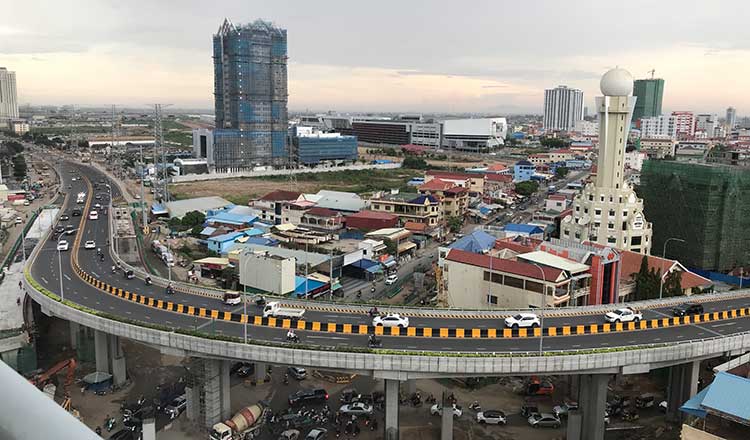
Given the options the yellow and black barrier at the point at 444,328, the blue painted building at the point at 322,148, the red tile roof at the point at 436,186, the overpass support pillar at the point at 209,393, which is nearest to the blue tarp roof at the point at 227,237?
the yellow and black barrier at the point at 444,328

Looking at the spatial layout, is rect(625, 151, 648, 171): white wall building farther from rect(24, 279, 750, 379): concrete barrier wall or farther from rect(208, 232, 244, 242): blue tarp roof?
rect(24, 279, 750, 379): concrete barrier wall

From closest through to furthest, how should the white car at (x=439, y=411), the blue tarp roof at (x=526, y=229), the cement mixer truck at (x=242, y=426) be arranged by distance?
the cement mixer truck at (x=242, y=426) → the white car at (x=439, y=411) → the blue tarp roof at (x=526, y=229)

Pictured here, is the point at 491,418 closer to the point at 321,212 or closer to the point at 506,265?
the point at 506,265

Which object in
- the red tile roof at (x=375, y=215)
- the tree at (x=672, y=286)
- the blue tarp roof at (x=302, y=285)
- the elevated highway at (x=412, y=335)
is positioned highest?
the red tile roof at (x=375, y=215)

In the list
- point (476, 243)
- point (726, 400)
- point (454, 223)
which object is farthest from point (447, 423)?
point (454, 223)

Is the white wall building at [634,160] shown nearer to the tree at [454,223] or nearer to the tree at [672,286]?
the tree at [454,223]

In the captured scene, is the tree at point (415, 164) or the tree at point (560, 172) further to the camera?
Answer: the tree at point (415, 164)

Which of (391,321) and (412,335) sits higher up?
(391,321)
